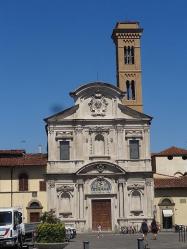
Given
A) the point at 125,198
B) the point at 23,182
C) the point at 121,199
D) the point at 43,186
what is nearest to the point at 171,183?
the point at 125,198

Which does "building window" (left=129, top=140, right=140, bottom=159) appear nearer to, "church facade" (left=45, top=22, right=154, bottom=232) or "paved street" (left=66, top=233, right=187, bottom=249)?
"church facade" (left=45, top=22, right=154, bottom=232)

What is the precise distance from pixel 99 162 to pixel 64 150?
3577mm

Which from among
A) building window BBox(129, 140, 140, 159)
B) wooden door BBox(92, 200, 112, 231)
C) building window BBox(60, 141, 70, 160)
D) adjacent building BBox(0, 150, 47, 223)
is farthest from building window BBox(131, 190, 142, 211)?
adjacent building BBox(0, 150, 47, 223)

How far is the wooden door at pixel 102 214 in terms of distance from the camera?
5528 cm

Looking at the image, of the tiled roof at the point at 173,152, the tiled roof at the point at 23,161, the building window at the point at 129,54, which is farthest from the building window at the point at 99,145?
the building window at the point at 129,54

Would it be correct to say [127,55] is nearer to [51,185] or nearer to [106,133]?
[106,133]

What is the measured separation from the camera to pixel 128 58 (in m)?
72.9

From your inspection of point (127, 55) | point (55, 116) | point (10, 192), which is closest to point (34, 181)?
point (10, 192)

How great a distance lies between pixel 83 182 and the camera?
55156 mm

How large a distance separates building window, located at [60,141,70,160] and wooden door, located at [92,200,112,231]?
4963 millimetres

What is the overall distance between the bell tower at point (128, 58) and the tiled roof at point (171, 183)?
49.1ft

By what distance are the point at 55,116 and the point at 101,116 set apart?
14.5 ft

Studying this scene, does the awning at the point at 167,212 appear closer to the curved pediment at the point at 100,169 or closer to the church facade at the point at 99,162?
the church facade at the point at 99,162

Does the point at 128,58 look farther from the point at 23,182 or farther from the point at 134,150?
the point at 23,182
